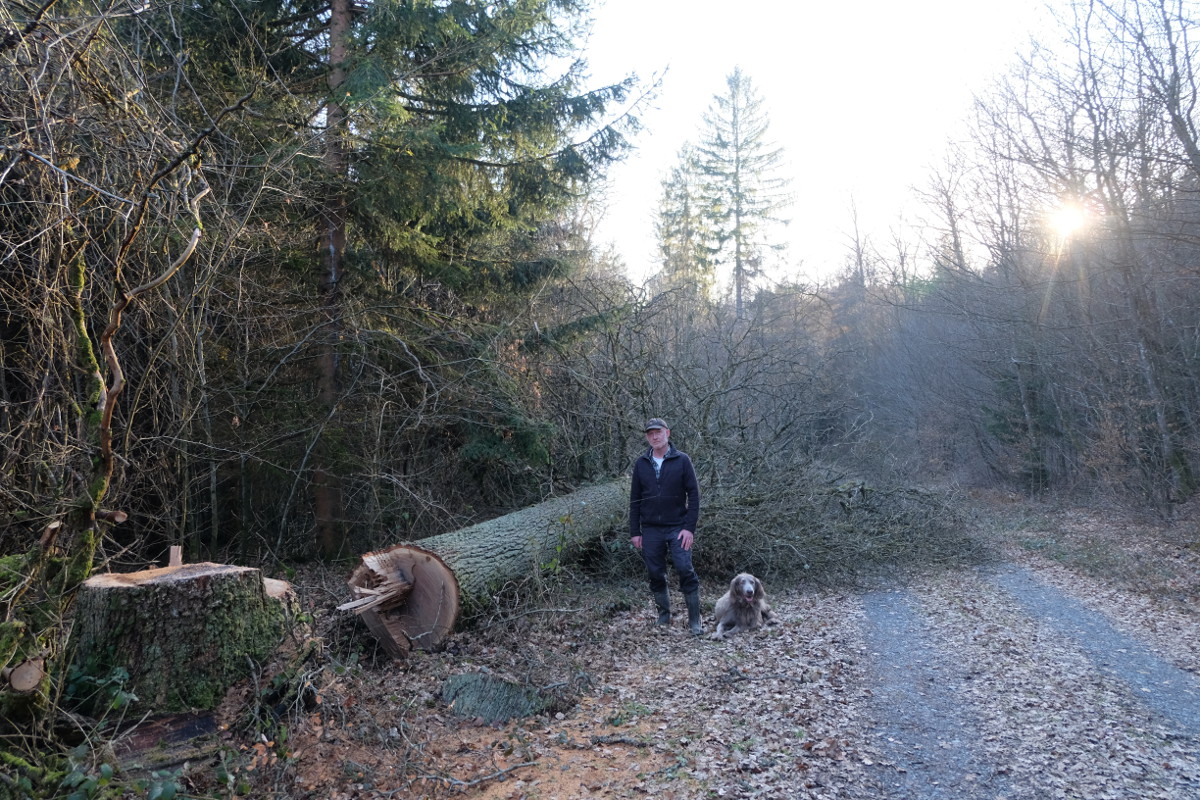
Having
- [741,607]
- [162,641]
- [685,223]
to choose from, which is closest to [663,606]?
[741,607]

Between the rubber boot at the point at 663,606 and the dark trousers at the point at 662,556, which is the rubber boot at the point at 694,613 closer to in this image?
the dark trousers at the point at 662,556

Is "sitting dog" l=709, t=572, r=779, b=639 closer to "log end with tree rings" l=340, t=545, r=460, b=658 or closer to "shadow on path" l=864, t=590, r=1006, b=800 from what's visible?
"shadow on path" l=864, t=590, r=1006, b=800

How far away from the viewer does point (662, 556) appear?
7918 mm

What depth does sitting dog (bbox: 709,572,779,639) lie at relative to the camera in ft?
25.5

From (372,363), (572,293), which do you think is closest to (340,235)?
(372,363)

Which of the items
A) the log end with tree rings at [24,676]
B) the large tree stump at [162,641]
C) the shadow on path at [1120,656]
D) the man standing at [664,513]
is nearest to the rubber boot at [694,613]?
the man standing at [664,513]

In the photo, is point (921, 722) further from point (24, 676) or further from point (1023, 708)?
point (24, 676)

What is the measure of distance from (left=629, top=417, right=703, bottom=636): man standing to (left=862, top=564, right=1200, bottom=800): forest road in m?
1.87

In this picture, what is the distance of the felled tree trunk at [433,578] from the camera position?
267 inches

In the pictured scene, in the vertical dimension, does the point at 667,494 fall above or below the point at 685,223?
below

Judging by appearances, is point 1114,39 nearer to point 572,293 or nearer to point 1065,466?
point 572,293

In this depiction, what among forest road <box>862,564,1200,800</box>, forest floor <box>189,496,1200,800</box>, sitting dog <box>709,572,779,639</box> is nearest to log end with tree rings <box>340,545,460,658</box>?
forest floor <box>189,496,1200,800</box>

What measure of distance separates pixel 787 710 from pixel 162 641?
4.11 metres

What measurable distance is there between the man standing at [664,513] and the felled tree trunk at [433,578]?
1089 mm
